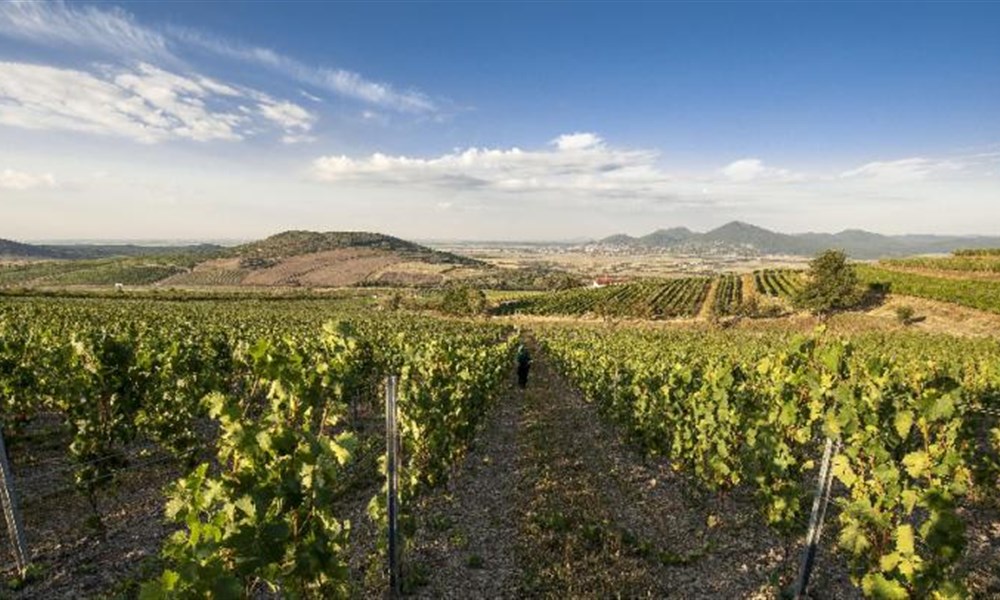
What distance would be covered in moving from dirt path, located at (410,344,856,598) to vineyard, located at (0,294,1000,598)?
0.06 metres

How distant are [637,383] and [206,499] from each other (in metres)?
13.7

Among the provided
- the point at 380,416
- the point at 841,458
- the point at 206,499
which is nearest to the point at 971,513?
the point at 841,458

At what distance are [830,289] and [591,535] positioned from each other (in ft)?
221

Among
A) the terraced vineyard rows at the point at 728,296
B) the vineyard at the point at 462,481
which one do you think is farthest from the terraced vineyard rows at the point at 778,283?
the vineyard at the point at 462,481

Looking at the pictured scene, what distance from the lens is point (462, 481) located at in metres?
13.9

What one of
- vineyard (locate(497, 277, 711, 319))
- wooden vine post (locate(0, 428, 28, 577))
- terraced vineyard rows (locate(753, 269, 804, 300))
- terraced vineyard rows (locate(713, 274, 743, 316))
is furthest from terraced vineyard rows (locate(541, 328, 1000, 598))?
terraced vineyard rows (locate(753, 269, 804, 300))

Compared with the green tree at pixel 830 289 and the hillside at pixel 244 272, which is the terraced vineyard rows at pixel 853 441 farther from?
the hillside at pixel 244 272

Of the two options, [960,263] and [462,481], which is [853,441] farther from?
[960,263]

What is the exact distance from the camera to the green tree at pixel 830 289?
66.3m

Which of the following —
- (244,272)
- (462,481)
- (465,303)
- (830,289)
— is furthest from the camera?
(244,272)

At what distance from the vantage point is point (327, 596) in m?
6.00

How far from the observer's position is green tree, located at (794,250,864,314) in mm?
66312

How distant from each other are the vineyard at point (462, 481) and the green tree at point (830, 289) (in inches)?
2105

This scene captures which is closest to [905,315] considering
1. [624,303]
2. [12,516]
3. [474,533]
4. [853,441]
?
[624,303]
